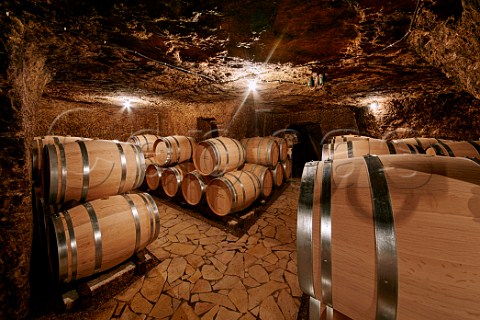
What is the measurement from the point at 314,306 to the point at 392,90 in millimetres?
5651

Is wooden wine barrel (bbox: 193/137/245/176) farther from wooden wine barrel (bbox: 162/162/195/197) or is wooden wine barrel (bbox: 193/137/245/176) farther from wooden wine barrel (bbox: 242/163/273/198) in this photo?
wooden wine barrel (bbox: 162/162/195/197)

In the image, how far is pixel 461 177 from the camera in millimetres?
1132

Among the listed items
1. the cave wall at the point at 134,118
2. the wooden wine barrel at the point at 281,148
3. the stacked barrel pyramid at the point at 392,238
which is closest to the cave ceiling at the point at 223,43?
the stacked barrel pyramid at the point at 392,238

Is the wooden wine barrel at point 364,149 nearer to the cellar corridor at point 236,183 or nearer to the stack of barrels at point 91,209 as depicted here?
the cellar corridor at point 236,183

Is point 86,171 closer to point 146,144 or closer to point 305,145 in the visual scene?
point 146,144

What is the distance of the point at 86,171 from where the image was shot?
2.46 metres

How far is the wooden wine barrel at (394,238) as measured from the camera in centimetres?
93

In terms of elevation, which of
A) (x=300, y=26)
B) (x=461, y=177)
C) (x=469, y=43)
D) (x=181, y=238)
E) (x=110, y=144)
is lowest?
(x=181, y=238)

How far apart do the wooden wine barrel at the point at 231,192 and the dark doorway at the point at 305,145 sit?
4.98 m

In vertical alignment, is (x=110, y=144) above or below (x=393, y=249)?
above

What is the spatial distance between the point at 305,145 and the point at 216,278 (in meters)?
7.96

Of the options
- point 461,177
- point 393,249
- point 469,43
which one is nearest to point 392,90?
point 469,43

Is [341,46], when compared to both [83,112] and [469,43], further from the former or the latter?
[83,112]

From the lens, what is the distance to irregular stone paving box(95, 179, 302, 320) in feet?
7.77
